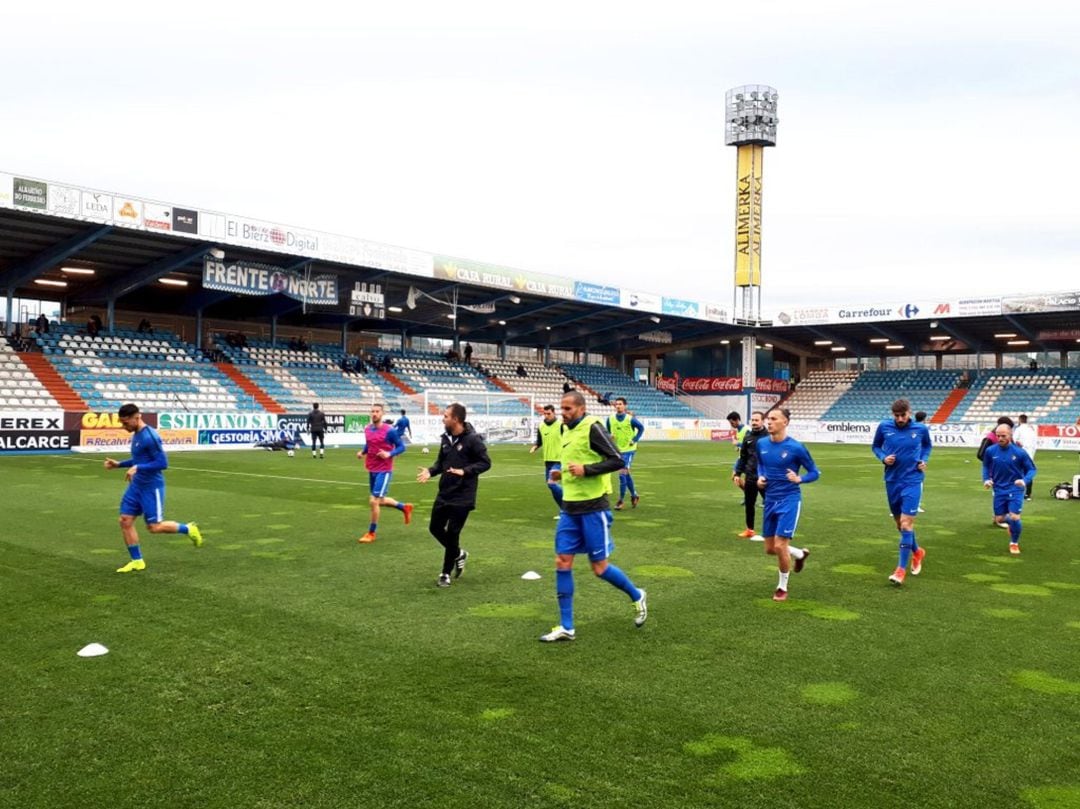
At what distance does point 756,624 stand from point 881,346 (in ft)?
196

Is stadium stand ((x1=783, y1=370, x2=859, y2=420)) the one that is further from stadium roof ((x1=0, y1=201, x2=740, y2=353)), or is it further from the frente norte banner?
the frente norte banner

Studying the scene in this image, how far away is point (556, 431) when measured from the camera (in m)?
12.7

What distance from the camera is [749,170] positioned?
6003 centimetres

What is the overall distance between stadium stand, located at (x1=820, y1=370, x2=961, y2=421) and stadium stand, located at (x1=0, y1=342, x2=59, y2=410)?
4571cm

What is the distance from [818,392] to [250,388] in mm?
41169

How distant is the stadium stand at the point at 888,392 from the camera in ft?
184

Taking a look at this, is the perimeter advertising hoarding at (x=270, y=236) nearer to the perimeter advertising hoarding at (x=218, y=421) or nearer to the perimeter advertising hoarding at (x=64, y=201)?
the perimeter advertising hoarding at (x=64, y=201)

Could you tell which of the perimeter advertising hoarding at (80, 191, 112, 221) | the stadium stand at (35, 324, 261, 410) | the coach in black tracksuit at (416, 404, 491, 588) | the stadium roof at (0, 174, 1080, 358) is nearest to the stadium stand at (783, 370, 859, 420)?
the stadium roof at (0, 174, 1080, 358)

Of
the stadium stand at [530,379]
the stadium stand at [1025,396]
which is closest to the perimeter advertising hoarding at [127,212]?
the stadium stand at [530,379]

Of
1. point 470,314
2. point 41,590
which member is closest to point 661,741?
point 41,590

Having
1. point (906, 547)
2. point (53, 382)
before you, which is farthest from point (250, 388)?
point (906, 547)

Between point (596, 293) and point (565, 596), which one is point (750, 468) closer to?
point (565, 596)

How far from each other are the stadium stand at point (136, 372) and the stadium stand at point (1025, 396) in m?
43.1

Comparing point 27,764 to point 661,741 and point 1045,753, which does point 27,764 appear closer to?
point 661,741
